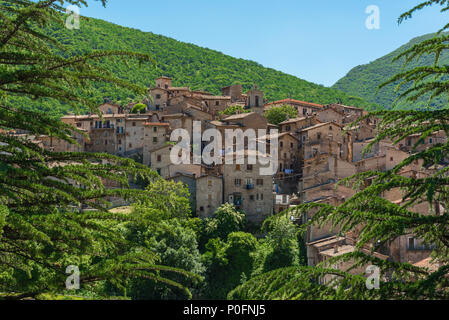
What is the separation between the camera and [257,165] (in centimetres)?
5262

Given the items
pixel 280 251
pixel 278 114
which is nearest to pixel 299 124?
pixel 278 114

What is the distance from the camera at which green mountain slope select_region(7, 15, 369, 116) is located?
135m

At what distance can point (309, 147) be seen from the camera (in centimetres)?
5966

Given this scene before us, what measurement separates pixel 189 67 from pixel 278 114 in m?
89.9

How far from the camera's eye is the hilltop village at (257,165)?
43.9 meters

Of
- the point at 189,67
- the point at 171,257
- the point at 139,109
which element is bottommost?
the point at 171,257

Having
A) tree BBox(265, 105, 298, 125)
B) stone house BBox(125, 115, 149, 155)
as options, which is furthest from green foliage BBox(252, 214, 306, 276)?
tree BBox(265, 105, 298, 125)

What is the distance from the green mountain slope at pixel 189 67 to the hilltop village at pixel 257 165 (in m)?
54.7

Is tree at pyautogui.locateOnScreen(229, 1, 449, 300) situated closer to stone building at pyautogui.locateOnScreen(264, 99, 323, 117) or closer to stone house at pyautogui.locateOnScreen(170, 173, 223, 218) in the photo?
stone house at pyautogui.locateOnScreen(170, 173, 223, 218)

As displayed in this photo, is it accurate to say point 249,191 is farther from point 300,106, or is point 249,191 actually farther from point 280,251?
point 300,106

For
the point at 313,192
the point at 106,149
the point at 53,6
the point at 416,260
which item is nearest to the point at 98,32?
the point at 106,149

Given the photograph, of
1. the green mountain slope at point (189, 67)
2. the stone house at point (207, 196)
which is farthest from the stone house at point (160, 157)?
the green mountain slope at point (189, 67)

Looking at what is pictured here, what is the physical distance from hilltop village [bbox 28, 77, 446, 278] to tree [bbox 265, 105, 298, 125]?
173 centimetres
